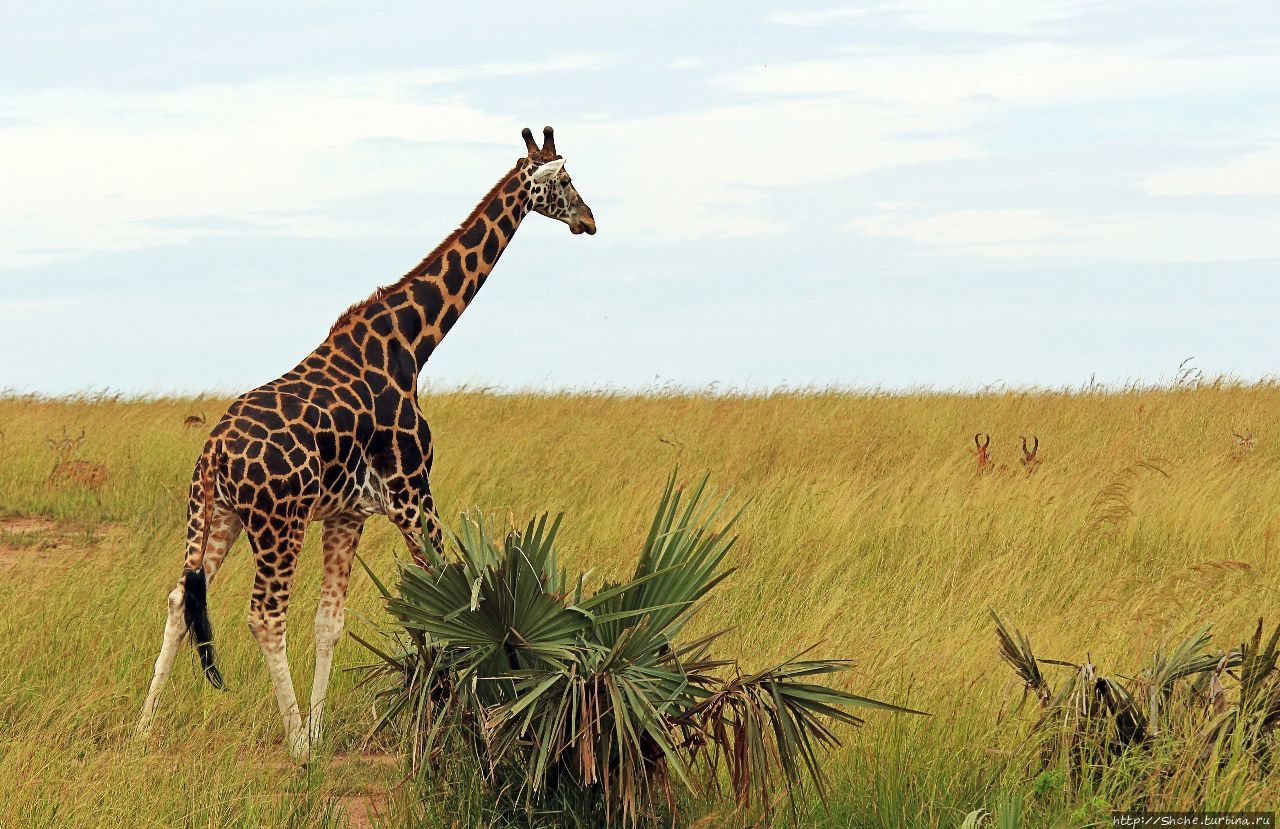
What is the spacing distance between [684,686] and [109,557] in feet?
20.4

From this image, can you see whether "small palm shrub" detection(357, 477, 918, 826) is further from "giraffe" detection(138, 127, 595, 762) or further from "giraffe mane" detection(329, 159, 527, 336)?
"giraffe mane" detection(329, 159, 527, 336)

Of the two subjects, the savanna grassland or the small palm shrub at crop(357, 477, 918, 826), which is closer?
the small palm shrub at crop(357, 477, 918, 826)

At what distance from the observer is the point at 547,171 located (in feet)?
24.7

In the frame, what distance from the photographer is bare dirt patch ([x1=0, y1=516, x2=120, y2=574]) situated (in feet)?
32.5

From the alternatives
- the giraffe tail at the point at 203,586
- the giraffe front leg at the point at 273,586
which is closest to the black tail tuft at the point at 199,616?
the giraffe tail at the point at 203,586

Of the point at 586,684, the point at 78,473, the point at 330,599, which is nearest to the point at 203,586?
the point at 330,599

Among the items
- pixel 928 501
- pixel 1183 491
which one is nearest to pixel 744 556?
pixel 928 501

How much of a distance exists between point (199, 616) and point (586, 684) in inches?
101

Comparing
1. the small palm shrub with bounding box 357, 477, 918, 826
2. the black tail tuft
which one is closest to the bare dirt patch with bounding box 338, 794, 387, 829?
the small palm shrub with bounding box 357, 477, 918, 826

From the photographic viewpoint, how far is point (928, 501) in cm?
1037

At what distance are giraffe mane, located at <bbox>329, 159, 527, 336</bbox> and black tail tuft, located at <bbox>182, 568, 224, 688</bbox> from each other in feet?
4.98

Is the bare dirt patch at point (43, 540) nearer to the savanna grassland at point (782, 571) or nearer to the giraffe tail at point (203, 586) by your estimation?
the savanna grassland at point (782, 571)

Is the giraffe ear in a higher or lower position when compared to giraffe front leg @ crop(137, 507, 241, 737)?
higher

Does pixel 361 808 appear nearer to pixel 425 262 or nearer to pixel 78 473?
pixel 425 262
